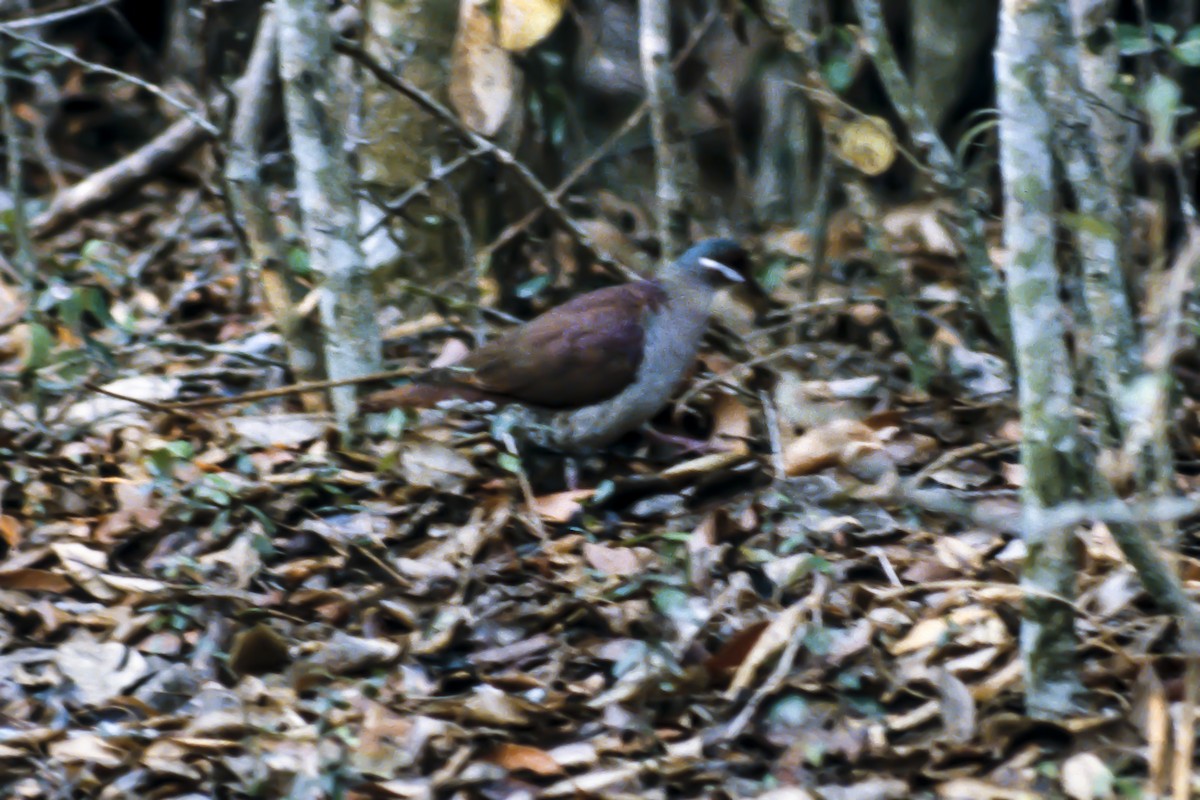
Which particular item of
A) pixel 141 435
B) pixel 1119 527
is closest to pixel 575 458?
pixel 141 435

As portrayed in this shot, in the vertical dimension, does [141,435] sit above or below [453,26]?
below

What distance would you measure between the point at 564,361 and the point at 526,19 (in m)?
1.16

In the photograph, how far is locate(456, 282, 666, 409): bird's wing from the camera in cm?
541

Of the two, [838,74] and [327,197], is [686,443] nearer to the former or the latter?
[838,74]

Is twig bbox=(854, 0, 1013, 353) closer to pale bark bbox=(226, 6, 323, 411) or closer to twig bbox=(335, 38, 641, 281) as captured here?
twig bbox=(335, 38, 641, 281)

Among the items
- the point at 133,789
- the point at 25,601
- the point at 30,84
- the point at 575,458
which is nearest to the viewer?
the point at 133,789

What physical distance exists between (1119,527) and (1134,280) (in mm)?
2315

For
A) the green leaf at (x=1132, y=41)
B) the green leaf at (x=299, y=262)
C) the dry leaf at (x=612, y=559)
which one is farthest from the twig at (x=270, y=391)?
the green leaf at (x=1132, y=41)

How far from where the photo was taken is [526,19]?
507 cm

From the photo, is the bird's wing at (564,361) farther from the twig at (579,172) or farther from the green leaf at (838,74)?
the green leaf at (838,74)

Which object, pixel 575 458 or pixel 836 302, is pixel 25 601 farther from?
pixel 836 302

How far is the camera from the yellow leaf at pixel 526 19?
16.6ft

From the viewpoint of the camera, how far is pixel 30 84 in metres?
9.38

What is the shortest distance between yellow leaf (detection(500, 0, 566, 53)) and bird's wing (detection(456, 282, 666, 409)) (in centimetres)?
101
